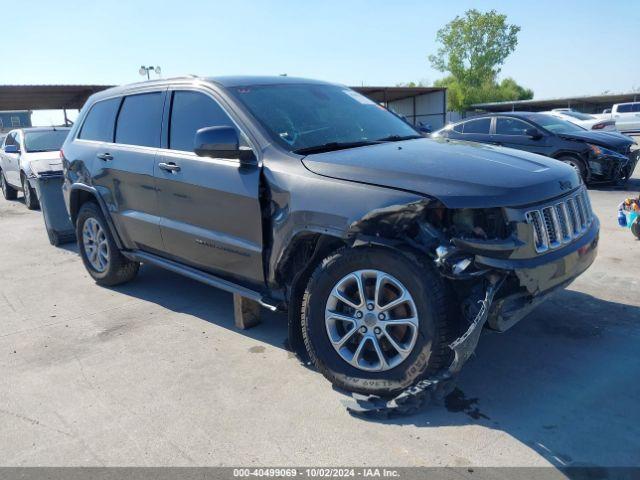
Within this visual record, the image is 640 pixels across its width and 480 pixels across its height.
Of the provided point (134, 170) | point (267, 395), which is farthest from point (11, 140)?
point (267, 395)

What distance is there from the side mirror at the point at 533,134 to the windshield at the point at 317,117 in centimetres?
725

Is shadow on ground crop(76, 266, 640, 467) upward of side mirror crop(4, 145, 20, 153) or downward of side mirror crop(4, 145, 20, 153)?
downward

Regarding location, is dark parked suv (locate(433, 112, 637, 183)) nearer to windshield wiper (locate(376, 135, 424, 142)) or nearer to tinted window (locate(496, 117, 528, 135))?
tinted window (locate(496, 117, 528, 135))

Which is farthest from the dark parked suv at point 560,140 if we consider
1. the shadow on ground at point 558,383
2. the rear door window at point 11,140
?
the rear door window at point 11,140

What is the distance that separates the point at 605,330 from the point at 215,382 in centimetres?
281

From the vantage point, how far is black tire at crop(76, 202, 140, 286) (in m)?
5.25

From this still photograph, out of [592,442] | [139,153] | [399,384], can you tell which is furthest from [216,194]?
[592,442]

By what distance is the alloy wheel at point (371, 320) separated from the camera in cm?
294

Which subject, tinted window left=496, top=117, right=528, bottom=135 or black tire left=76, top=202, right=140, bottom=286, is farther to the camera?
tinted window left=496, top=117, right=528, bottom=135

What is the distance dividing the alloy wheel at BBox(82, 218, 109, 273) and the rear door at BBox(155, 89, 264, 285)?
4.53ft

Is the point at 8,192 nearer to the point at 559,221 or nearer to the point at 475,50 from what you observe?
the point at 559,221

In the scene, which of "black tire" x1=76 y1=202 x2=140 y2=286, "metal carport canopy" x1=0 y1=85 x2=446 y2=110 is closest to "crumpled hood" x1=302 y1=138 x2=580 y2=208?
"black tire" x1=76 y1=202 x2=140 y2=286

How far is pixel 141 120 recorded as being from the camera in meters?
4.66

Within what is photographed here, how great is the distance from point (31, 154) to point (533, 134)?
32.8 ft
